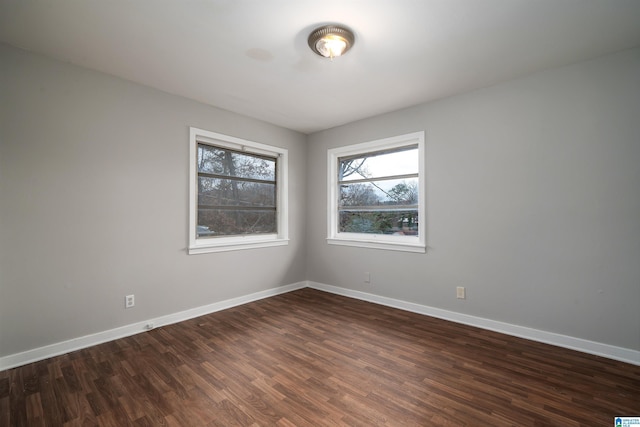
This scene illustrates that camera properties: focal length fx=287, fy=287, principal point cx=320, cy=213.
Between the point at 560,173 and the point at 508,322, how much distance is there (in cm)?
153

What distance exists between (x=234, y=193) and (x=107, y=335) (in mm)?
2048

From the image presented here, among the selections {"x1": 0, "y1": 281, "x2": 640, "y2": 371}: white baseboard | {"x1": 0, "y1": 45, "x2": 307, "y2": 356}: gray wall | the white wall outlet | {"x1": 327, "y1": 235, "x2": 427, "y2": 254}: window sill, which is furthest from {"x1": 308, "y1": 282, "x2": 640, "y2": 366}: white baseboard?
the white wall outlet

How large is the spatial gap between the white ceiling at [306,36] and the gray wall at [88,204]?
29cm

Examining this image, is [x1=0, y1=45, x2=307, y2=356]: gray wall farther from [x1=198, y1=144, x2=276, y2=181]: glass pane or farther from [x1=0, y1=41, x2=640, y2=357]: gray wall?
[x1=198, y1=144, x2=276, y2=181]: glass pane

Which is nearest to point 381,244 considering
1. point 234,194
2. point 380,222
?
point 380,222

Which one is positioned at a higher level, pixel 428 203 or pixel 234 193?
pixel 234 193

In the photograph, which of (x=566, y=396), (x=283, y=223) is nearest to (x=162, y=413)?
(x=566, y=396)

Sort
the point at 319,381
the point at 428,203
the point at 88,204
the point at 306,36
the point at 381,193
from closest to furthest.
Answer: the point at 319,381, the point at 306,36, the point at 88,204, the point at 428,203, the point at 381,193

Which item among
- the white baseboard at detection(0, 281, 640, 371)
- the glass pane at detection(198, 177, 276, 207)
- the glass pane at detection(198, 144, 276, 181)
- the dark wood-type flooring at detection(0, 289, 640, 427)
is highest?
the glass pane at detection(198, 144, 276, 181)

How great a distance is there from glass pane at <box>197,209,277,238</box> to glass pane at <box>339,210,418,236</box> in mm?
1148

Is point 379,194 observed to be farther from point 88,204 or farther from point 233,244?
point 88,204

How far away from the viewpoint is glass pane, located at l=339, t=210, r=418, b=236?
12.2 feet

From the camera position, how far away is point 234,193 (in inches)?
154

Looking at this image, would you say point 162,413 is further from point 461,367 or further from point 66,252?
point 461,367
